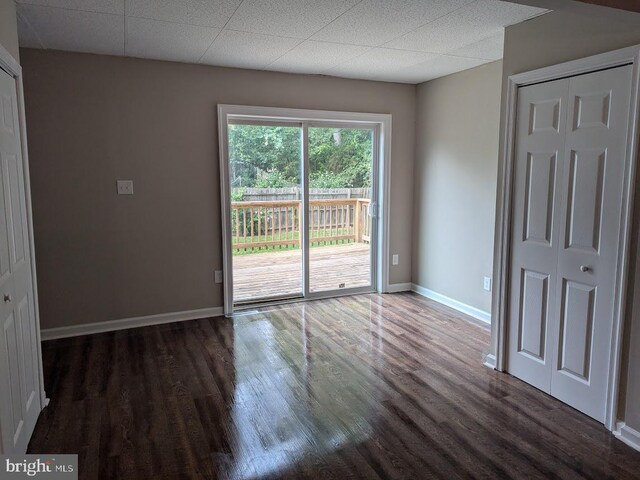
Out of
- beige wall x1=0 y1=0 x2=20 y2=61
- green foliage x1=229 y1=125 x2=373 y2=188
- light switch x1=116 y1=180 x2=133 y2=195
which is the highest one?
beige wall x1=0 y1=0 x2=20 y2=61

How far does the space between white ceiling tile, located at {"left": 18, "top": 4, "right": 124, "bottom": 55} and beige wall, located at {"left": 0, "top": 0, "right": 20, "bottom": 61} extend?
190 mm

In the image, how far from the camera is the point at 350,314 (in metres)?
4.51

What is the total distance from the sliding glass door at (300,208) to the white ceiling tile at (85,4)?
67.5 inches

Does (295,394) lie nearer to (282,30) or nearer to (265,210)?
(265,210)

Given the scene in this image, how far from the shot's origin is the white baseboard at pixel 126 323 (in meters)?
3.85

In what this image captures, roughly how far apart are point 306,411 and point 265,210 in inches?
96.2

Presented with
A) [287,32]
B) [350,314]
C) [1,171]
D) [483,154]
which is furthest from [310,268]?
[1,171]

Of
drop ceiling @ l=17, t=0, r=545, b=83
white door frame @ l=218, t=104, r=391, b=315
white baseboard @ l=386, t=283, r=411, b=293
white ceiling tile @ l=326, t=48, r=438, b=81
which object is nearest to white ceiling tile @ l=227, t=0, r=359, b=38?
drop ceiling @ l=17, t=0, r=545, b=83

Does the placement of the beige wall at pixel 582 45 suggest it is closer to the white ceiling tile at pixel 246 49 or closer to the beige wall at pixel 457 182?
the beige wall at pixel 457 182

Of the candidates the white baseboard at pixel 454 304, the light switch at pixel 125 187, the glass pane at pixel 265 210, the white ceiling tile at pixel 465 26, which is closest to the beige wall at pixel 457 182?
the white baseboard at pixel 454 304

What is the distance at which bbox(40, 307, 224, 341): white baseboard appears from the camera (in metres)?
3.85

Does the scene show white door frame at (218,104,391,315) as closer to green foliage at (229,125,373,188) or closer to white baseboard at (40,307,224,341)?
green foliage at (229,125,373,188)

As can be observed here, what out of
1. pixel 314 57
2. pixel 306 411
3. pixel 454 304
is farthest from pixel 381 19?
pixel 454 304

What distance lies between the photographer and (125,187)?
13.0ft
